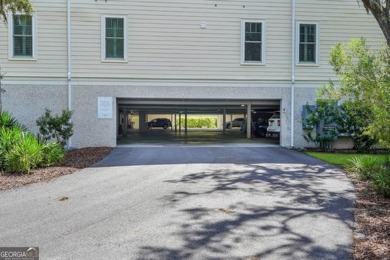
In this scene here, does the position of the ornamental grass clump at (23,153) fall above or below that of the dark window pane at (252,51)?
below

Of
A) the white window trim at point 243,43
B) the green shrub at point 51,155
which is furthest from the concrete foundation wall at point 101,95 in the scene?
the green shrub at point 51,155

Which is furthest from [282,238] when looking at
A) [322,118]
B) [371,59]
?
[322,118]

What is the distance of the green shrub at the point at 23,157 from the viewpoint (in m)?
10.4

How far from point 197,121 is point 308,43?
2425 centimetres

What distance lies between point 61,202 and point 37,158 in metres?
4.05

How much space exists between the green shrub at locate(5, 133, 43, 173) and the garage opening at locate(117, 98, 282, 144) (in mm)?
6908

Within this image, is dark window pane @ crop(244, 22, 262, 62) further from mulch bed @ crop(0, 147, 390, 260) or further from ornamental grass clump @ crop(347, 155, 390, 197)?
mulch bed @ crop(0, 147, 390, 260)

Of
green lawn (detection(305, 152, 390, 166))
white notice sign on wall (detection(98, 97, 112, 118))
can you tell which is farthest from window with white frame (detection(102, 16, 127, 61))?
green lawn (detection(305, 152, 390, 166))

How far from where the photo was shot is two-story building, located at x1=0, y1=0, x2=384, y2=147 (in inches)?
646

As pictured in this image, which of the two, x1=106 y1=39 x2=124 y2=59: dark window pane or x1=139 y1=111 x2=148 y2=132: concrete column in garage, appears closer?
x1=106 y1=39 x2=124 y2=59: dark window pane

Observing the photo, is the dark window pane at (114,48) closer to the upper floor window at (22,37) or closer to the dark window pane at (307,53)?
the upper floor window at (22,37)

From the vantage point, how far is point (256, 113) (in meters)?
25.7

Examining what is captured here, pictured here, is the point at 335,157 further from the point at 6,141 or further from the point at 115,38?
the point at 6,141

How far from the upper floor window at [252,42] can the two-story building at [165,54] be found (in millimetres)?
45
